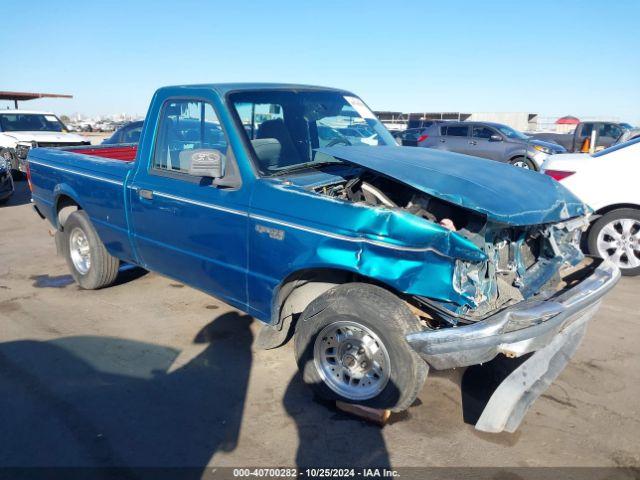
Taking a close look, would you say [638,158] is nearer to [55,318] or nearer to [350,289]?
[350,289]

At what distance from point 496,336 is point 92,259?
4129 mm

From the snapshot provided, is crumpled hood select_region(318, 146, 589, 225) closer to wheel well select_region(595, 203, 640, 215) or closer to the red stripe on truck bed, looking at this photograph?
wheel well select_region(595, 203, 640, 215)

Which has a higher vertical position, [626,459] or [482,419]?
[482,419]

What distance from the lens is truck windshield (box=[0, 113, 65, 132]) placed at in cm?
1342

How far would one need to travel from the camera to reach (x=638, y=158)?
18.0 ft

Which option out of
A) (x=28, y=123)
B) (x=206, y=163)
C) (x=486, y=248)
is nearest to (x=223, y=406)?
(x=206, y=163)

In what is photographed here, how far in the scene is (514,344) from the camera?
8.68ft

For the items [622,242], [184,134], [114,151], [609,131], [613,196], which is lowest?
[622,242]

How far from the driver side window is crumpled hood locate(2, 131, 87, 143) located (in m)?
9.73

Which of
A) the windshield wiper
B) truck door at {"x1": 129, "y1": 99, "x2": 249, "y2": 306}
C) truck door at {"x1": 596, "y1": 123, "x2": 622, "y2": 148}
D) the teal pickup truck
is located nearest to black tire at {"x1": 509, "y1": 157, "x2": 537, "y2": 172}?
truck door at {"x1": 596, "y1": 123, "x2": 622, "y2": 148}

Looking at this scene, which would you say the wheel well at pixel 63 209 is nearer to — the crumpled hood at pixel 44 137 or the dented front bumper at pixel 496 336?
the dented front bumper at pixel 496 336

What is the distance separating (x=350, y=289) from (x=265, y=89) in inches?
72.2

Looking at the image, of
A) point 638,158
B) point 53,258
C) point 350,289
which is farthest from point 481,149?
point 350,289

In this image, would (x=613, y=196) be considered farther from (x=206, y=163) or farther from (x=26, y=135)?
(x=26, y=135)
